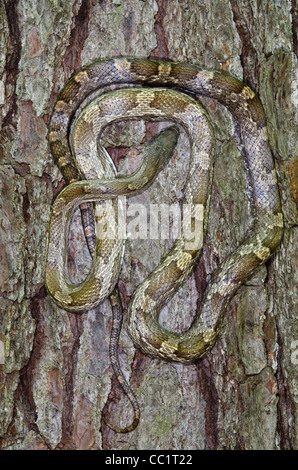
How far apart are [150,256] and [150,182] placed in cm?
65

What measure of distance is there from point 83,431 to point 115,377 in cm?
53

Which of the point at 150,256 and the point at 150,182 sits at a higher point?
the point at 150,182

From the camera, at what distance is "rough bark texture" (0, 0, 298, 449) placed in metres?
3.76

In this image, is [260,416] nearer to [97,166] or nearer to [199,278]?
[199,278]

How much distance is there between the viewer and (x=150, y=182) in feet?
12.5

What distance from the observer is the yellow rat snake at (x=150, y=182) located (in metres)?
3.69

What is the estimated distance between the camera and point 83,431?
379 cm

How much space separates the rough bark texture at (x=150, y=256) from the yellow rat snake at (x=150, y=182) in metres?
0.11

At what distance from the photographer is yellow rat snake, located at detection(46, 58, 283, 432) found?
3.69 meters

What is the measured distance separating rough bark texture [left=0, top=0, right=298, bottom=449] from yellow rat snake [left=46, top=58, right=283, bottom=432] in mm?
114

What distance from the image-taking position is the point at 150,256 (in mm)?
3893

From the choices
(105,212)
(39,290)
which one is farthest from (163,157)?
(39,290)

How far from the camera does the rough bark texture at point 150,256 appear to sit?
3.76 meters
